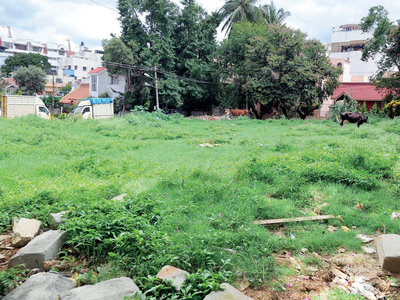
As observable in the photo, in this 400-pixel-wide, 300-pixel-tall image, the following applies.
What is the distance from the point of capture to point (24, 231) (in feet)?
13.7

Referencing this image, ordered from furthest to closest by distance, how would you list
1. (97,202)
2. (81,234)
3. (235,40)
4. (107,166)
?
(235,40) → (107,166) → (97,202) → (81,234)

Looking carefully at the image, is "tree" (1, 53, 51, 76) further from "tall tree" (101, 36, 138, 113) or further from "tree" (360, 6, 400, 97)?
"tree" (360, 6, 400, 97)

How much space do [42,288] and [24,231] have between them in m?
1.52

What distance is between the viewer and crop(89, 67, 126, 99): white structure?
1350 inches

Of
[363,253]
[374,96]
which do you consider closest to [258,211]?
[363,253]

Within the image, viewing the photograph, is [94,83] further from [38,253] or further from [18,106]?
[38,253]

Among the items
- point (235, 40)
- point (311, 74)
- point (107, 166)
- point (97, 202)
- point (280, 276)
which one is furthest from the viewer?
point (235, 40)

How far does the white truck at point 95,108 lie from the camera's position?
28062 millimetres

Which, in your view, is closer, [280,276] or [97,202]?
[280,276]

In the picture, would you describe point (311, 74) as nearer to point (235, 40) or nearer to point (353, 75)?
point (235, 40)

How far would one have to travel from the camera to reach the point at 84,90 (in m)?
43.8

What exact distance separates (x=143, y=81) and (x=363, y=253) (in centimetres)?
2780

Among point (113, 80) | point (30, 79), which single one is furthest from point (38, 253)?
point (30, 79)

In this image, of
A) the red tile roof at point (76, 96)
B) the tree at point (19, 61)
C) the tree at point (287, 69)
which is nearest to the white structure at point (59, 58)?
the tree at point (19, 61)
